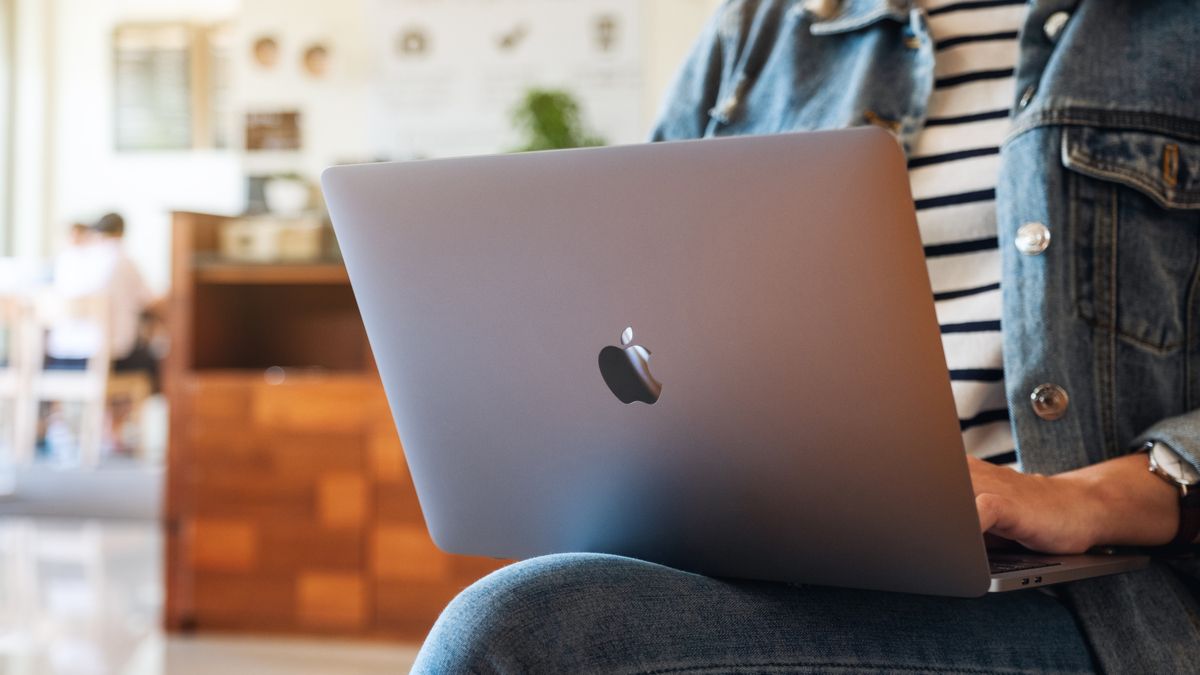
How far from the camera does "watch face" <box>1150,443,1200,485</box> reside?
2.42 ft

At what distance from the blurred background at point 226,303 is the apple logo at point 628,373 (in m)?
0.80

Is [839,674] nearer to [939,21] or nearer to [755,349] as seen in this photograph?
[755,349]

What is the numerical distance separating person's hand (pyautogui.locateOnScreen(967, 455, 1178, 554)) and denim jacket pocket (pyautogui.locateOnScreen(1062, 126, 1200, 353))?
0.11 metres

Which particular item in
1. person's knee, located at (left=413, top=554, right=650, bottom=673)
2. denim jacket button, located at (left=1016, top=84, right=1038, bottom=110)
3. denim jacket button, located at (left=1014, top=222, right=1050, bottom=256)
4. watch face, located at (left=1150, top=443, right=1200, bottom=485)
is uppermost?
denim jacket button, located at (left=1016, top=84, right=1038, bottom=110)

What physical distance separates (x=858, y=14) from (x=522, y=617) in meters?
0.66

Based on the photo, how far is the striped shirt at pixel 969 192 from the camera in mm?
864

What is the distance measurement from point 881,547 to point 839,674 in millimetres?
96

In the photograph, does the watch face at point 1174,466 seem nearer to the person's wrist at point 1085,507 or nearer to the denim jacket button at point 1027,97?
the person's wrist at point 1085,507

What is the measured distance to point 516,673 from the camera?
0.57m

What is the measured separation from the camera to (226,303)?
2754 millimetres

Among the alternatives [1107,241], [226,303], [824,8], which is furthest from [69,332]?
[1107,241]

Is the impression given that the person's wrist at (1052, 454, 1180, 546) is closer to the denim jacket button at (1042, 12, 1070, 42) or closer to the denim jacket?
the denim jacket

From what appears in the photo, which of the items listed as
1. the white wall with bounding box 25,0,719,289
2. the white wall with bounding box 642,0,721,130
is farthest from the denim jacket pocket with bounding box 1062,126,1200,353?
the white wall with bounding box 25,0,719,289

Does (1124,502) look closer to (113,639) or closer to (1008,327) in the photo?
(1008,327)
